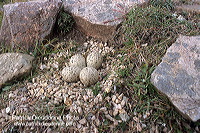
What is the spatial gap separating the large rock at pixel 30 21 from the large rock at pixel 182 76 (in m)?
1.97

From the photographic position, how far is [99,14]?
3.32m

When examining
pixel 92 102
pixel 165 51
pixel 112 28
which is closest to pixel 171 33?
pixel 165 51

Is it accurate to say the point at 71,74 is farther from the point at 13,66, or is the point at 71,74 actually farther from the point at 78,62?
the point at 13,66

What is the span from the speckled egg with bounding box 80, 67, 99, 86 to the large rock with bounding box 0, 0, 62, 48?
1198mm

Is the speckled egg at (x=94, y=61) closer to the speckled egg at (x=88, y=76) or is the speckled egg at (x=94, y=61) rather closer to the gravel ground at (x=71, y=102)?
the gravel ground at (x=71, y=102)

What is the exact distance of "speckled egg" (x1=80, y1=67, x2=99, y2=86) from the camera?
8.18 feet

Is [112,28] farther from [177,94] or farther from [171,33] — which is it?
[177,94]

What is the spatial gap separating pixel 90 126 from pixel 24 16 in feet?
7.11

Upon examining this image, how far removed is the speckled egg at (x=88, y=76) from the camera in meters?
2.49

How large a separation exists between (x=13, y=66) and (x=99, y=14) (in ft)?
5.21

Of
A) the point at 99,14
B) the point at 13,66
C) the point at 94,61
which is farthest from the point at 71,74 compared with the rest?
the point at 99,14

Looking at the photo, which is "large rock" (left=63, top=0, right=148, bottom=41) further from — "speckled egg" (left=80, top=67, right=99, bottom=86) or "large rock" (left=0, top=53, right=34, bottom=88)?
"large rock" (left=0, top=53, right=34, bottom=88)

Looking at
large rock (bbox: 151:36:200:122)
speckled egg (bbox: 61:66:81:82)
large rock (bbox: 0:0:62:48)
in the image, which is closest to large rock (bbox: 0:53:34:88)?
large rock (bbox: 0:0:62:48)

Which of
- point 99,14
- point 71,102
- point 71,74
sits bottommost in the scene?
point 71,102
